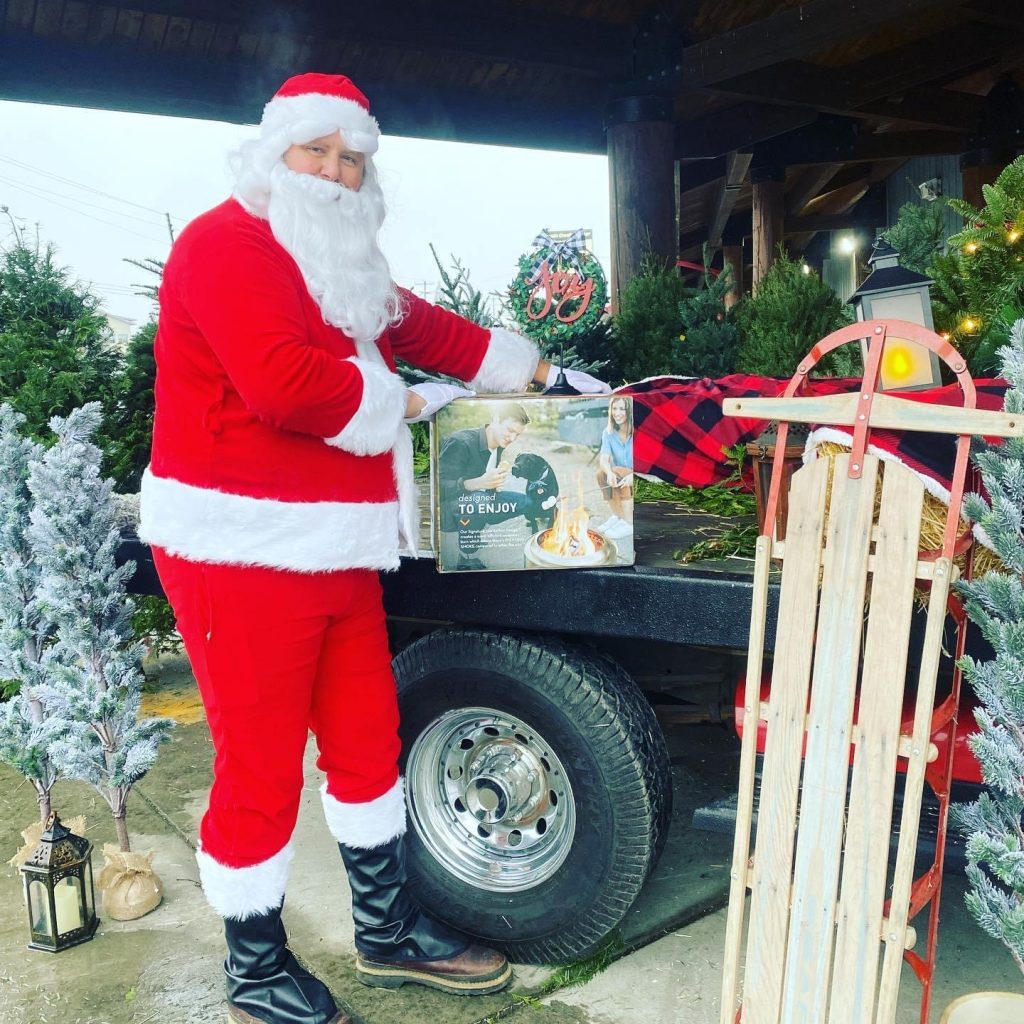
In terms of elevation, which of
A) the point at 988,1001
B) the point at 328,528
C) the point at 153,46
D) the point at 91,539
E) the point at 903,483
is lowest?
the point at 988,1001

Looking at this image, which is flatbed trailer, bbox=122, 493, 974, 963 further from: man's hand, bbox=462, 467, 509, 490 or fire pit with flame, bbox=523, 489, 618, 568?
man's hand, bbox=462, 467, 509, 490

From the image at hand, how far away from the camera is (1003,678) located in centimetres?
177

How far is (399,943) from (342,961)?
25 cm

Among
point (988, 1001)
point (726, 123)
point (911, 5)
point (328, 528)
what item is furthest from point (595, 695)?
point (726, 123)

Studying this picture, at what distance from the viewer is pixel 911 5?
210 inches

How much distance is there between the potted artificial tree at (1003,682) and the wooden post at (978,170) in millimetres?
7579

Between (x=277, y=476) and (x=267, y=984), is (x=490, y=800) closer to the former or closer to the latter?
(x=267, y=984)

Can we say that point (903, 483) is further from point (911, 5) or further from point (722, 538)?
point (911, 5)

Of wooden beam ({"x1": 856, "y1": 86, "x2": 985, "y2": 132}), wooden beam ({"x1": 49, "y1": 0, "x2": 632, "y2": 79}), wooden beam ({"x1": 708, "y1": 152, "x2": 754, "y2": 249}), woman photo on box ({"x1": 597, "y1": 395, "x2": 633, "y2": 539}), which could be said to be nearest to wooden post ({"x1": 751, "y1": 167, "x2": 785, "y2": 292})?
wooden beam ({"x1": 708, "y1": 152, "x2": 754, "y2": 249})

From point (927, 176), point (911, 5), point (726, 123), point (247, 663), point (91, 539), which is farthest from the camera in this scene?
point (927, 176)

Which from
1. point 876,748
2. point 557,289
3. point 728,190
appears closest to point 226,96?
point 557,289

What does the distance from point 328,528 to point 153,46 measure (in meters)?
5.00

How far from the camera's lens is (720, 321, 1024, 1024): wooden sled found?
5.67 feet

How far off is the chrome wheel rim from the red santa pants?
0.27m
